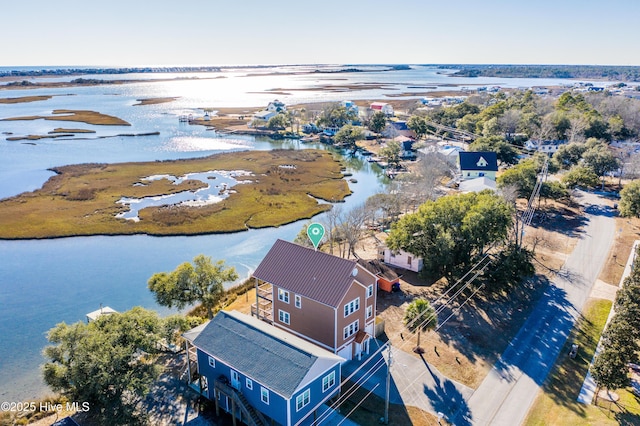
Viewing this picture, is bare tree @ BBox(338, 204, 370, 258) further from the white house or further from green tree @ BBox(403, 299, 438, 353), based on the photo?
green tree @ BBox(403, 299, 438, 353)

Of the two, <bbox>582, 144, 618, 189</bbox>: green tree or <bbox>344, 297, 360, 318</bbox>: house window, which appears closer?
<bbox>344, 297, 360, 318</bbox>: house window

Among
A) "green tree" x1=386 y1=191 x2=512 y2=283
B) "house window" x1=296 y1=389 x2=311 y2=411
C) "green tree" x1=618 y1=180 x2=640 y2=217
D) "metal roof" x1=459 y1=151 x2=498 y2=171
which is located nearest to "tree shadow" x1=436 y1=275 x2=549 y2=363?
"green tree" x1=386 y1=191 x2=512 y2=283

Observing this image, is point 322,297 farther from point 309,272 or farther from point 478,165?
point 478,165

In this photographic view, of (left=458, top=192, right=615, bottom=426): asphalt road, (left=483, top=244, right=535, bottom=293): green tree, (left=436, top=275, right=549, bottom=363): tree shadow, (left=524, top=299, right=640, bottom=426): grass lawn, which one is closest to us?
(left=524, top=299, right=640, bottom=426): grass lawn

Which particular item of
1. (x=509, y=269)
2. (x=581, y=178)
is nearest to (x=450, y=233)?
(x=509, y=269)

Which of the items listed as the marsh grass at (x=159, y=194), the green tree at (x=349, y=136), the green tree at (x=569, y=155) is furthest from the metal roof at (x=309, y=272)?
the green tree at (x=349, y=136)

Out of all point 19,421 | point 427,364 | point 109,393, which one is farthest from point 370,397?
point 19,421
